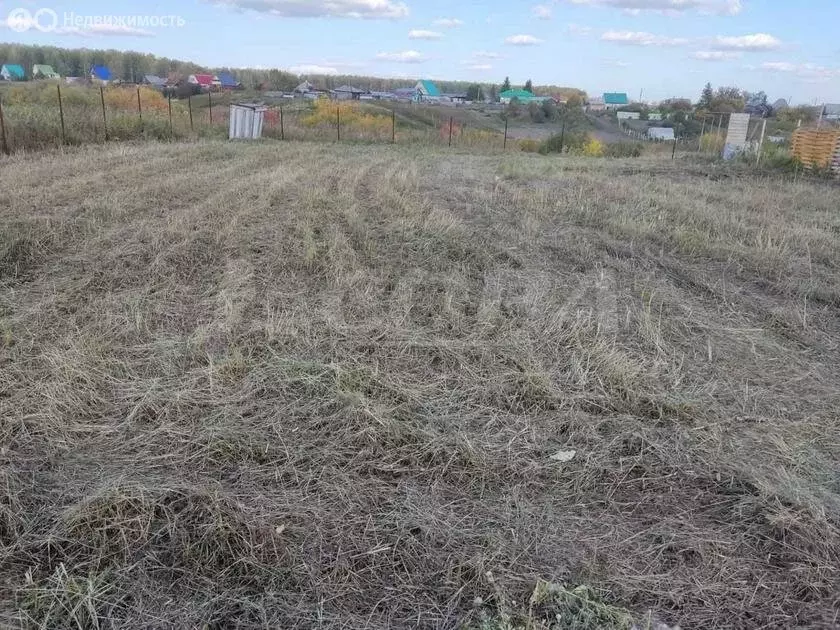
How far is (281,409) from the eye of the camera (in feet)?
9.66

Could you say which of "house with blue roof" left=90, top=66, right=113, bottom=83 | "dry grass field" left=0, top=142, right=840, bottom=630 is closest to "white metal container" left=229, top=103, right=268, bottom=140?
"dry grass field" left=0, top=142, right=840, bottom=630

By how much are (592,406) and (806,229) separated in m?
5.25

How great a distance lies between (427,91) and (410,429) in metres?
88.3

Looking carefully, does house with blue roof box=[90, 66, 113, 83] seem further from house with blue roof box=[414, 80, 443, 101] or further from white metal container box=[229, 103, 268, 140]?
white metal container box=[229, 103, 268, 140]

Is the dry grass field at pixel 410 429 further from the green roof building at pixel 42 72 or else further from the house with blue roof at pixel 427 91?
the house with blue roof at pixel 427 91

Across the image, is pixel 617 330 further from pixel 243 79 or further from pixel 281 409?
pixel 243 79

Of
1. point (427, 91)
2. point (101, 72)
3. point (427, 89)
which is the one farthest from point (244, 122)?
point (427, 89)

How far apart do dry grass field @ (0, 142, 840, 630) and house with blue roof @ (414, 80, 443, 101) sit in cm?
7451

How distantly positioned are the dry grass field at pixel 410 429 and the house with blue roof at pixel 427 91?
74508mm

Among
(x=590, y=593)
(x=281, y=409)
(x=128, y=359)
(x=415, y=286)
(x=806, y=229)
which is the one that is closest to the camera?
(x=590, y=593)

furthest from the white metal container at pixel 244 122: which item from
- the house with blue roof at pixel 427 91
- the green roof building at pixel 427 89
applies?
the green roof building at pixel 427 89

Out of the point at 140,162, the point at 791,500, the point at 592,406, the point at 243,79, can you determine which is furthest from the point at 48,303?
the point at 243,79

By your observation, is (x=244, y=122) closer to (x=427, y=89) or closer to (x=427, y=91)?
(x=427, y=91)

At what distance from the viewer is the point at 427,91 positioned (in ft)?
279
